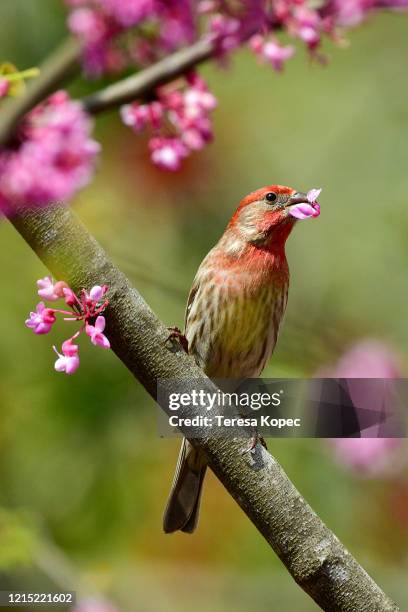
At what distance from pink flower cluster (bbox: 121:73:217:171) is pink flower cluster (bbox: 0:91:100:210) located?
0.99m

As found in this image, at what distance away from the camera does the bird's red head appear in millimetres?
4566

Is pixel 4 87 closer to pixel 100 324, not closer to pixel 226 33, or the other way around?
pixel 226 33

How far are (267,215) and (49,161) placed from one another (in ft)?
8.50

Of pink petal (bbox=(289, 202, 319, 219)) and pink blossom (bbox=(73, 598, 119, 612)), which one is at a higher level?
pink petal (bbox=(289, 202, 319, 219))

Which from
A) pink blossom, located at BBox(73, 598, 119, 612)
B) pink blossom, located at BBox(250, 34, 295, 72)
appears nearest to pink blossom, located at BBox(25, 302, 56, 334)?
pink blossom, located at BBox(250, 34, 295, 72)

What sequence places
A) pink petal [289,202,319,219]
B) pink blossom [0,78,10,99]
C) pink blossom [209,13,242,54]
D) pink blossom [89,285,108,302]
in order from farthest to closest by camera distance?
pink petal [289,202,319,219] → pink blossom [89,285,108,302] → pink blossom [209,13,242,54] → pink blossom [0,78,10,99]

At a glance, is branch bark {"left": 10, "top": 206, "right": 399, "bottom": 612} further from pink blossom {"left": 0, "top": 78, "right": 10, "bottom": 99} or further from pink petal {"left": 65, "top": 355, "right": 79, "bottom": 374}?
pink blossom {"left": 0, "top": 78, "right": 10, "bottom": 99}

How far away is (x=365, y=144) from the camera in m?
9.84

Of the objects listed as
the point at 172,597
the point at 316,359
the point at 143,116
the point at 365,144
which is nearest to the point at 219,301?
the point at 316,359

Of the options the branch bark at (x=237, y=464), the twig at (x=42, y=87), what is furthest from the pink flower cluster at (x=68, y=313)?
the twig at (x=42, y=87)

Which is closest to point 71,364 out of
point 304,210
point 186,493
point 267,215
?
point 304,210

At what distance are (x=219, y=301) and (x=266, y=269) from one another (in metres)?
0.26

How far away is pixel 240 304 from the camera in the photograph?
15.8 ft

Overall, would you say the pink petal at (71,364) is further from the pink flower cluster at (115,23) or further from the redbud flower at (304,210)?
the redbud flower at (304,210)
